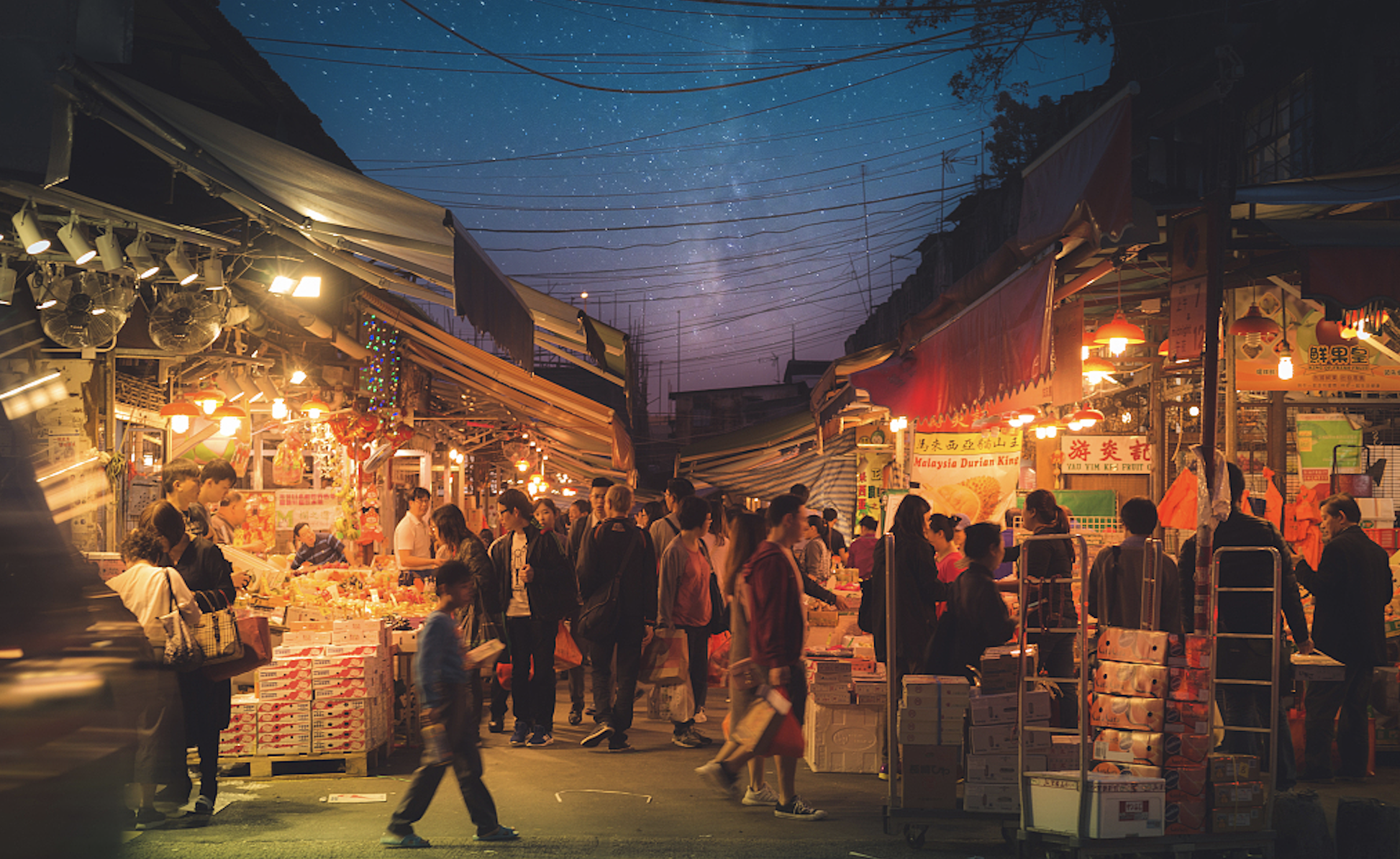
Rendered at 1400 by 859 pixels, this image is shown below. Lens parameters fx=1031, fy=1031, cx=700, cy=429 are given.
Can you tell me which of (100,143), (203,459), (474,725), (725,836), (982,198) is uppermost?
(982,198)

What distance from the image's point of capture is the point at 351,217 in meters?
6.95

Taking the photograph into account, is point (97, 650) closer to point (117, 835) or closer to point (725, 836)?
point (117, 835)

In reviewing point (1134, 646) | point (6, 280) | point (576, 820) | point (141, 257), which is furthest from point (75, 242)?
point (1134, 646)

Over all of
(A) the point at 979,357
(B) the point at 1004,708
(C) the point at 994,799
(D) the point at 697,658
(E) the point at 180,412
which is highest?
(A) the point at 979,357

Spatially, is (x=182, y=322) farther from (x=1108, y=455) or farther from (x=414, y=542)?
(x=1108, y=455)

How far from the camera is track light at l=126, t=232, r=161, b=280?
313 inches

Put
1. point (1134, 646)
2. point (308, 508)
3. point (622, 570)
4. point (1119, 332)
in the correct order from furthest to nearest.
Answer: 1. point (308, 508)
2. point (1119, 332)
3. point (622, 570)
4. point (1134, 646)

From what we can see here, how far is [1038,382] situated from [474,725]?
13.7ft

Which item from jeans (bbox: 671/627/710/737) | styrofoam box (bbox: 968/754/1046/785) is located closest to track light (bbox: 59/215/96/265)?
jeans (bbox: 671/627/710/737)

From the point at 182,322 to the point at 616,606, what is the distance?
15.8ft

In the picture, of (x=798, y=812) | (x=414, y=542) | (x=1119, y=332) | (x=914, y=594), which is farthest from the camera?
(x=414, y=542)

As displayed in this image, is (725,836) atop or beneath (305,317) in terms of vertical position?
beneath

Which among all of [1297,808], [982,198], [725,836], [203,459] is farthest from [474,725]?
[982,198]

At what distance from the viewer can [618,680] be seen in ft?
28.5
